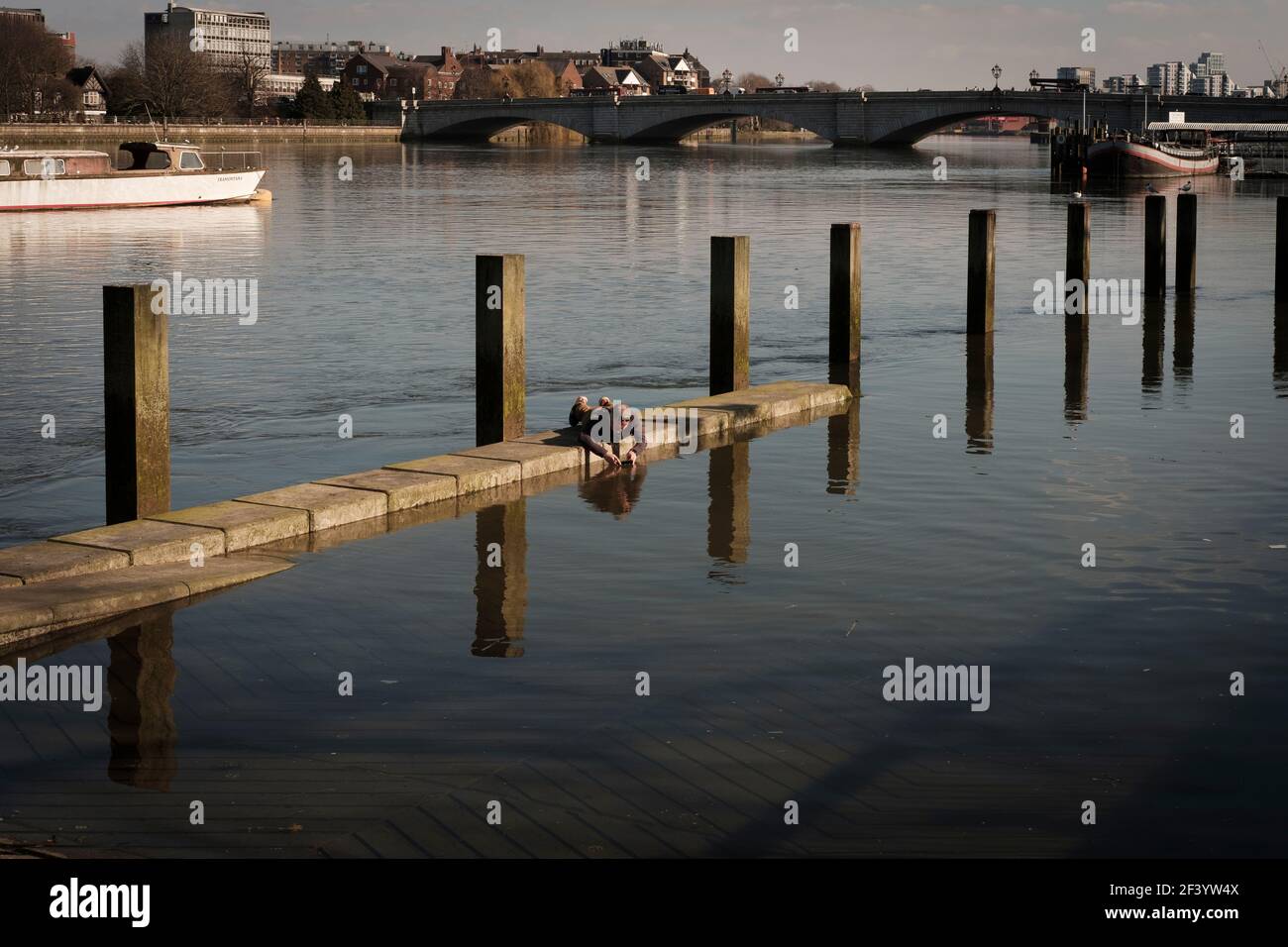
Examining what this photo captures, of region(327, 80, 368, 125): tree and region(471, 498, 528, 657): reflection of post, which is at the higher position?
region(327, 80, 368, 125): tree

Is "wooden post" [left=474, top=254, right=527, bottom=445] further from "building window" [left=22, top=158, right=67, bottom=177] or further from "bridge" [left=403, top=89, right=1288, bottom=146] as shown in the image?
"bridge" [left=403, top=89, right=1288, bottom=146]

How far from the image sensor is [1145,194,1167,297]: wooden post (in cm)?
2725

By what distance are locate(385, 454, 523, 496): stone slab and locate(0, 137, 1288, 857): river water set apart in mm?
273

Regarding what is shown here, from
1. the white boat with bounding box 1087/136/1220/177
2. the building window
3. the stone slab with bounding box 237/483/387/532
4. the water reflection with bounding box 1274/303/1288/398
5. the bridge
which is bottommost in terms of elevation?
the stone slab with bounding box 237/483/387/532

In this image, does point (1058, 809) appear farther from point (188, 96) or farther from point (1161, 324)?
point (188, 96)

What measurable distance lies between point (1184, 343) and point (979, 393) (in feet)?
18.4

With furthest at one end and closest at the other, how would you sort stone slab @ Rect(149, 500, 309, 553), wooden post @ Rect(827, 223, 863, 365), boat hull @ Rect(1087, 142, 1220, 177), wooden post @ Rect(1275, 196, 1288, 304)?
boat hull @ Rect(1087, 142, 1220, 177)
wooden post @ Rect(1275, 196, 1288, 304)
wooden post @ Rect(827, 223, 863, 365)
stone slab @ Rect(149, 500, 309, 553)

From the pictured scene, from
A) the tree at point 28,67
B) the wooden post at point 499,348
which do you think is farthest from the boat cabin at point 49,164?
the tree at point 28,67

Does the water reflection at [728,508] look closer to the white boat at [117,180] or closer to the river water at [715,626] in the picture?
the river water at [715,626]

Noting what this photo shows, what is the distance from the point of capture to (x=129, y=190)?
58.7m

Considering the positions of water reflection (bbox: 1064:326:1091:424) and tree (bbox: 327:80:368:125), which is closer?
water reflection (bbox: 1064:326:1091:424)

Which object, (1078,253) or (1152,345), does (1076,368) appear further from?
(1078,253)

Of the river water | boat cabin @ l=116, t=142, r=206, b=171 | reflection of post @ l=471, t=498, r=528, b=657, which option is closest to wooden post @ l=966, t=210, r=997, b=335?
the river water

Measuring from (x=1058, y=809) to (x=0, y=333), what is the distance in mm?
20877
